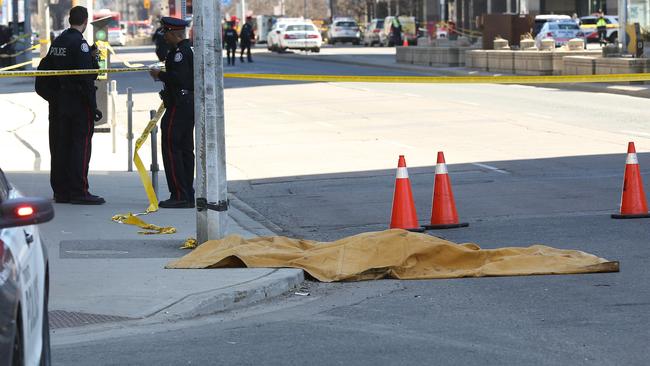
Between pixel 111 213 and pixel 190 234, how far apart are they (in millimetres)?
1772

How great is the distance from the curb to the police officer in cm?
416

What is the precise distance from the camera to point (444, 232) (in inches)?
479

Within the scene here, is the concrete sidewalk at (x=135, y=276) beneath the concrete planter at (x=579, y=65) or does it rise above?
beneath

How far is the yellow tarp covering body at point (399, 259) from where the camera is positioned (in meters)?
9.62

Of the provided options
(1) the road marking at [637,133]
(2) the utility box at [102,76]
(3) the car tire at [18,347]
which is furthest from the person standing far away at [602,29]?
(3) the car tire at [18,347]

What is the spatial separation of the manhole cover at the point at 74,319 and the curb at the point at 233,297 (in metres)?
0.25

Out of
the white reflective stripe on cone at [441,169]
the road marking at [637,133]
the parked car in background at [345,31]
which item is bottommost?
the road marking at [637,133]

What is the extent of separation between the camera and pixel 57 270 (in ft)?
32.2

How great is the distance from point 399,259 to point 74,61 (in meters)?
5.23

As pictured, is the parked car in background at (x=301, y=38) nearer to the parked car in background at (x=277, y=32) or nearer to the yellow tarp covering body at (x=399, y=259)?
the parked car in background at (x=277, y=32)

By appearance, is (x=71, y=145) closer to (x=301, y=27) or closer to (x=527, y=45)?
(x=527, y=45)

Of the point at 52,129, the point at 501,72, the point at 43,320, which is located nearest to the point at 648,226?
the point at 52,129

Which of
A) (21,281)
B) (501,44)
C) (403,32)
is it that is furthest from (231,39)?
(21,281)

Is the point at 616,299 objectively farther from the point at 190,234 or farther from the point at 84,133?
the point at 84,133
